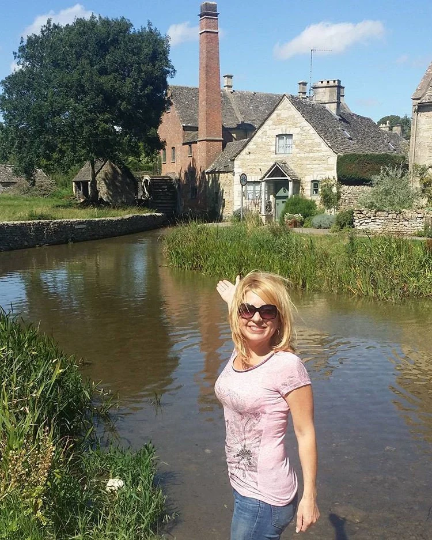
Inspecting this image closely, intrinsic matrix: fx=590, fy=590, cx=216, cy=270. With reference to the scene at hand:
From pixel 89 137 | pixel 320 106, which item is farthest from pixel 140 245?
pixel 320 106

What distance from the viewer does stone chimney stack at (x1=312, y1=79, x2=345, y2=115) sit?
42.7 metres

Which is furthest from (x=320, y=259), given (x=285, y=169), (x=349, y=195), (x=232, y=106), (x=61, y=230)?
(x=232, y=106)

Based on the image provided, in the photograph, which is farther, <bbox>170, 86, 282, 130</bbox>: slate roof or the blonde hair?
<bbox>170, 86, 282, 130</bbox>: slate roof

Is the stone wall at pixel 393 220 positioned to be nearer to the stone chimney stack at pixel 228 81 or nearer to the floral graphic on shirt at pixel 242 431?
the floral graphic on shirt at pixel 242 431

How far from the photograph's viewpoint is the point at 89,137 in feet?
122

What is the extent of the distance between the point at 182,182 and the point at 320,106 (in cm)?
1310

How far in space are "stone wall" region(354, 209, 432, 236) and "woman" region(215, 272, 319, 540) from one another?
23.2 metres

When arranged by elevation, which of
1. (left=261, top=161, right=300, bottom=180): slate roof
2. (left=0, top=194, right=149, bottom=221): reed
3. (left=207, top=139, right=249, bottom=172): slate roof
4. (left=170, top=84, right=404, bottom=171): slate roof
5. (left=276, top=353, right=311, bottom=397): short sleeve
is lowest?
(left=0, top=194, right=149, bottom=221): reed

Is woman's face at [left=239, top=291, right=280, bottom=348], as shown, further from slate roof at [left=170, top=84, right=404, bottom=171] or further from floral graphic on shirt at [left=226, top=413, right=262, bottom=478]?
slate roof at [left=170, top=84, right=404, bottom=171]

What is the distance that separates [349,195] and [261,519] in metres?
33.3

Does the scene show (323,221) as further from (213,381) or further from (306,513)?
(306,513)

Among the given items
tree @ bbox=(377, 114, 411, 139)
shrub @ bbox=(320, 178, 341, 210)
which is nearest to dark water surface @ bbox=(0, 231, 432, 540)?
shrub @ bbox=(320, 178, 341, 210)

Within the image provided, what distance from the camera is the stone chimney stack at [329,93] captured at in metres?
42.7

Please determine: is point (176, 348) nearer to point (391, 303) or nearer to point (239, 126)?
point (391, 303)
